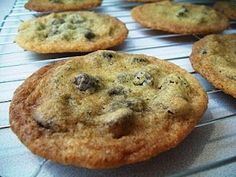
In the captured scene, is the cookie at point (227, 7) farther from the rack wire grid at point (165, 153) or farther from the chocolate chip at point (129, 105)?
the chocolate chip at point (129, 105)

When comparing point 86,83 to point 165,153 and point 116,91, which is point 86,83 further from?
point 165,153

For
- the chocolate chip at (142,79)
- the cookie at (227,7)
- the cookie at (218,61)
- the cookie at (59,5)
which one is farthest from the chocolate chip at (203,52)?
the cookie at (59,5)

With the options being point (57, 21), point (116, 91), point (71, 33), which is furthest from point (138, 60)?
point (57, 21)

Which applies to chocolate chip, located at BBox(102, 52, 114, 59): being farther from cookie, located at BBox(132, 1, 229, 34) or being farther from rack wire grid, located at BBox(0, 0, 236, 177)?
cookie, located at BBox(132, 1, 229, 34)

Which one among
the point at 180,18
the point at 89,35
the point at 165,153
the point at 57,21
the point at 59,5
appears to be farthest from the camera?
the point at 59,5

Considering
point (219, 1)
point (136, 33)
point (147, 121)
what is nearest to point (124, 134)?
point (147, 121)

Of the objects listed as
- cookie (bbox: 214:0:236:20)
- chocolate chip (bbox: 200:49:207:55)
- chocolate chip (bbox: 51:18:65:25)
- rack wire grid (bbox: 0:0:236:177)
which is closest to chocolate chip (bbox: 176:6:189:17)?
rack wire grid (bbox: 0:0:236:177)

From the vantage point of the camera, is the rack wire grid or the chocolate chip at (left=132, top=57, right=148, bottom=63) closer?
the rack wire grid
